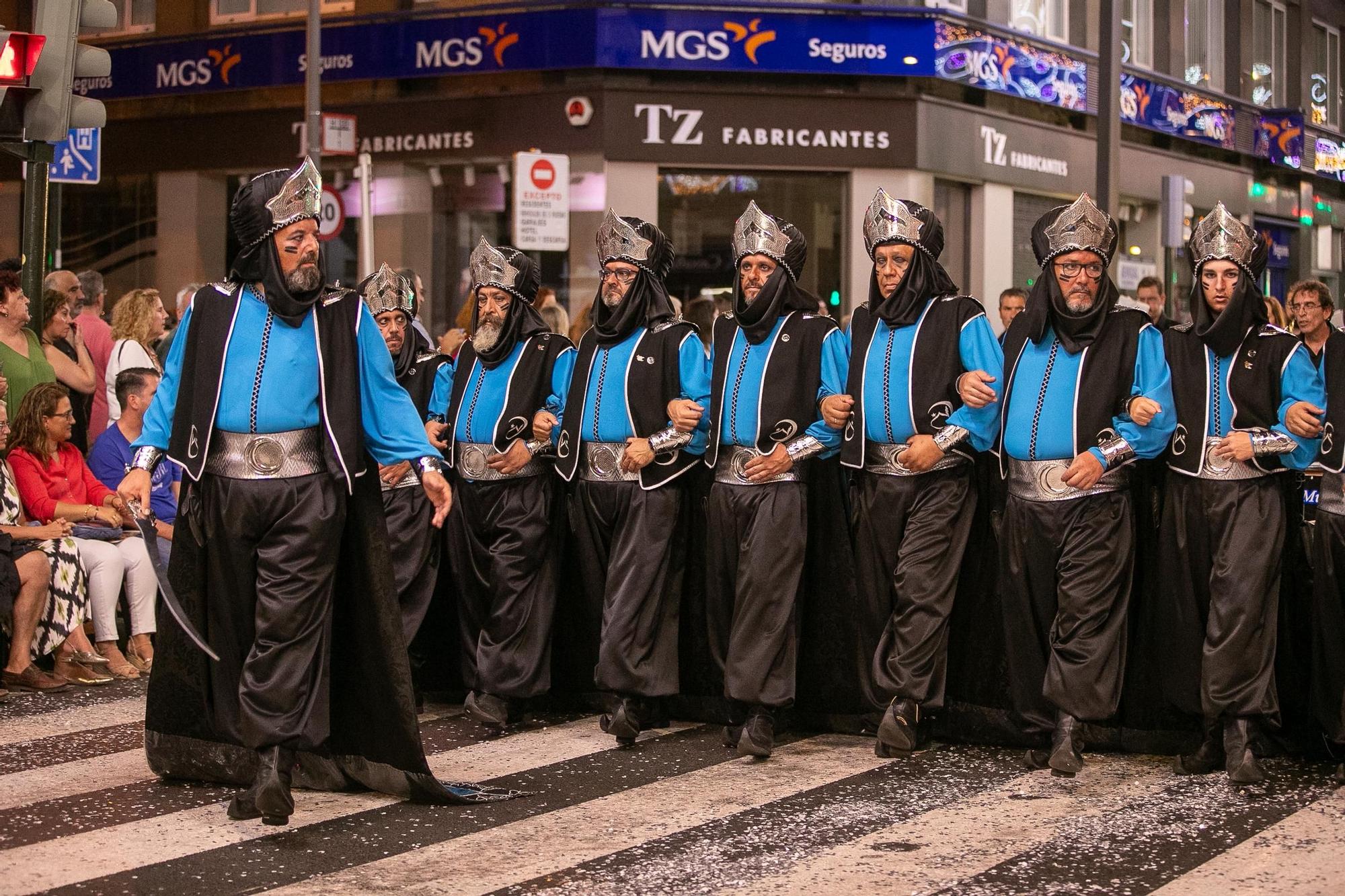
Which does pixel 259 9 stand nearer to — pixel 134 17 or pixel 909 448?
pixel 134 17

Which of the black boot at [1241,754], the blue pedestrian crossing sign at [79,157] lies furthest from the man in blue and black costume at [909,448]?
the blue pedestrian crossing sign at [79,157]

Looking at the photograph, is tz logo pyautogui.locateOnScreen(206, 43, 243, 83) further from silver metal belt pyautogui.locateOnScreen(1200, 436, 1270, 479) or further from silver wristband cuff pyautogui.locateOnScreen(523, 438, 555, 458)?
silver metal belt pyautogui.locateOnScreen(1200, 436, 1270, 479)

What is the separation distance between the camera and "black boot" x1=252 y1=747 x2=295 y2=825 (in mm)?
6250

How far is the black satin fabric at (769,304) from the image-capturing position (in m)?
7.94

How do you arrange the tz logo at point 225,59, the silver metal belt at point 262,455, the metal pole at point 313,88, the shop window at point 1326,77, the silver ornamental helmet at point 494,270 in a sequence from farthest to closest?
1. the shop window at point 1326,77
2. the tz logo at point 225,59
3. the metal pole at point 313,88
4. the silver ornamental helmet at point 494,270
5. the silver metal belt at point 262,455

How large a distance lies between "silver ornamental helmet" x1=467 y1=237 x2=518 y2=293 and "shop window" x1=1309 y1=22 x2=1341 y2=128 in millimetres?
27982

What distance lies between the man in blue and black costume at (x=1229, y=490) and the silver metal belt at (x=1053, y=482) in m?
0.24

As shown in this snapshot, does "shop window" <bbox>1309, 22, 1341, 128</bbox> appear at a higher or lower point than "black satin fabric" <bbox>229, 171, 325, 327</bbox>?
higher

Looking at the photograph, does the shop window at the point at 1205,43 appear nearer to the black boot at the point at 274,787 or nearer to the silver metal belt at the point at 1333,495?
the silver metal belt at the point at 1333,495

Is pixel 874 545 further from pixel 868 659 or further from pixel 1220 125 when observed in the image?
pixel 1220 125

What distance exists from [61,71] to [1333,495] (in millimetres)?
7245

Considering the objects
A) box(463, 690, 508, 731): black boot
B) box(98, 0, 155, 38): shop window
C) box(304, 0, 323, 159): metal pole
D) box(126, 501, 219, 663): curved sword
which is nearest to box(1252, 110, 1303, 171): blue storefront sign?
box(98, 0, 155, 38): shop window

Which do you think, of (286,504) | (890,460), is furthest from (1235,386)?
(286,504)

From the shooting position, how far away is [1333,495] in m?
7.33
